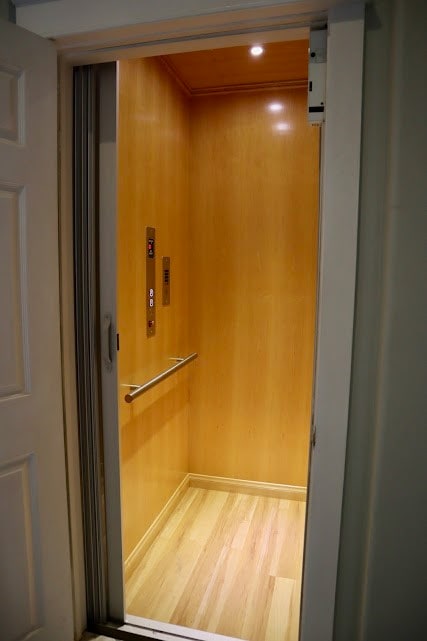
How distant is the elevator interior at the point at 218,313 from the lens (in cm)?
197

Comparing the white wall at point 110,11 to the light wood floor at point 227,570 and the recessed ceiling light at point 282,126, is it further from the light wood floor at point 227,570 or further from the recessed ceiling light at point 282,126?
the light wood floor at point 227,570

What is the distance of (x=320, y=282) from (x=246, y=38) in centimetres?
76

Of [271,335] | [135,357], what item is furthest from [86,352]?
[271,335]

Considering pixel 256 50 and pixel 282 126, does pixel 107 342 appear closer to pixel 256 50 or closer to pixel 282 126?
pixel 256 50

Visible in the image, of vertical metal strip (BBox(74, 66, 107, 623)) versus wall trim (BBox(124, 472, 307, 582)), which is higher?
vertical metal strip (BBox(74, 66, 107, 623))

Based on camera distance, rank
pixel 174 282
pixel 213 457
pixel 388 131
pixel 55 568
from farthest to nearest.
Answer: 1. pixel 213 457
2. pixel 174 282
3. pixel 55 568
4. pixel 388 131

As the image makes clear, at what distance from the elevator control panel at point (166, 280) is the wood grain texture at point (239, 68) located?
1077mm

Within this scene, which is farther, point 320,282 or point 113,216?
point 113,216

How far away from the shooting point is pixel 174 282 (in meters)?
2.48

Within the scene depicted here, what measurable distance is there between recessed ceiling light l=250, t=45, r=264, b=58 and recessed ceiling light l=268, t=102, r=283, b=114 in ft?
1.31

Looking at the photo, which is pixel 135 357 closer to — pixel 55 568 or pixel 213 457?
pixel 55 568

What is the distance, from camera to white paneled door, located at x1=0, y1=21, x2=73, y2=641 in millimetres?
1194

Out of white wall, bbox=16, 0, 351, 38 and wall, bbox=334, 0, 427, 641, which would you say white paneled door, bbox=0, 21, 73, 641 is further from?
wall, bbox=334, 0, 427, 641

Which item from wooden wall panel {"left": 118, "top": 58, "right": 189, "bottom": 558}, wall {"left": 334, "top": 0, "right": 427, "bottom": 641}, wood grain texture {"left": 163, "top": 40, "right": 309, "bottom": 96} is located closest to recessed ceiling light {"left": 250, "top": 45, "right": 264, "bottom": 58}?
wood grain texture {"left": 163, "top": 40, "right": 309, "bottom": 96}
